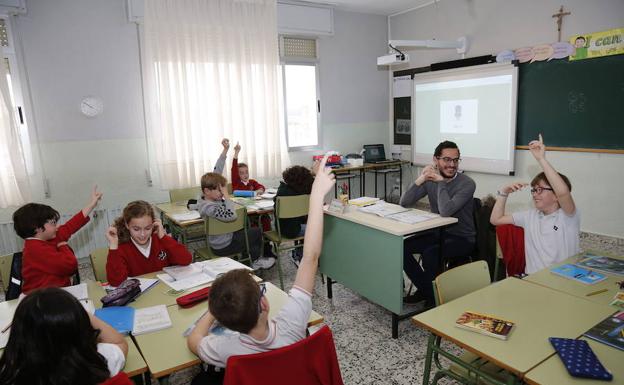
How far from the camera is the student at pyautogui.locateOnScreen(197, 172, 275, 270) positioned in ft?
11.5

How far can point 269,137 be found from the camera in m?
5.68

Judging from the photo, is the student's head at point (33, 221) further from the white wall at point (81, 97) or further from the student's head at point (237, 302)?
the white wall at point (81, 97)

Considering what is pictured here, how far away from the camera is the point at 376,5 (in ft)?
20.2

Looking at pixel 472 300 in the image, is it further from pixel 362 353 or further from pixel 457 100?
pixel 457 100

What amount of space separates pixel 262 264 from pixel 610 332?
316 centimetres

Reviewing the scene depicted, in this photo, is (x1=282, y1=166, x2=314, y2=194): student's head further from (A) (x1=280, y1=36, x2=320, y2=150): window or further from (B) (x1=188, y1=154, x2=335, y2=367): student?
(B) (x1=188, y1=154, x2=335, y2=367): student

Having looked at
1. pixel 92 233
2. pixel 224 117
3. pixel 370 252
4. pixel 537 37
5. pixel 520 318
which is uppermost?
pixel 537 37

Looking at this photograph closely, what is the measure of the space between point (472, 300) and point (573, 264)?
0.81 meters

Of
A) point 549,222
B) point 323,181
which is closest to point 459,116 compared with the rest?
point 549,222

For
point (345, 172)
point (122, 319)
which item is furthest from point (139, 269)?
point (345, 172)

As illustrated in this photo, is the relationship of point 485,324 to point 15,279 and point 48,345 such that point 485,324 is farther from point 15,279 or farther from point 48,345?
point 15,279

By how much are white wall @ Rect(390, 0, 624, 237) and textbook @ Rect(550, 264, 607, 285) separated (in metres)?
2.76

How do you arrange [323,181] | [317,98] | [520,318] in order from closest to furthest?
[323,181] → [520,318] → [317,98]

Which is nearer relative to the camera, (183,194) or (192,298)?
(192,298)
